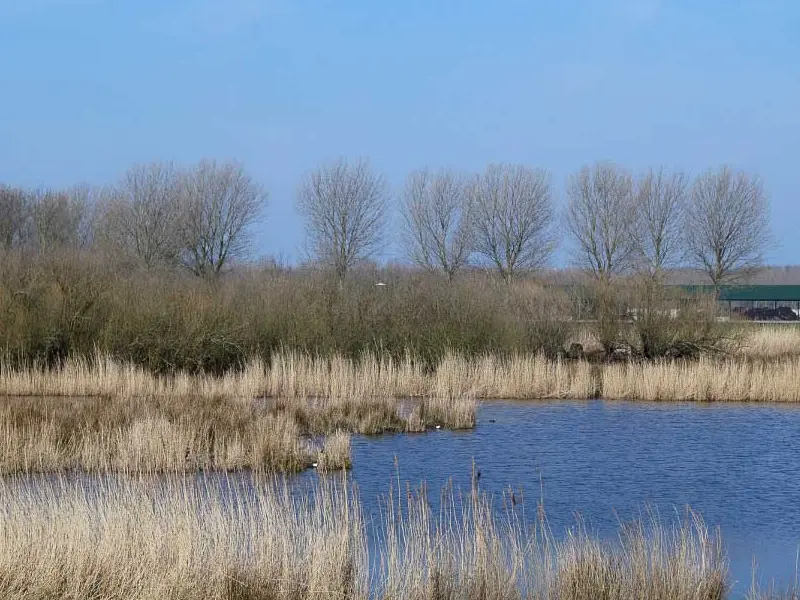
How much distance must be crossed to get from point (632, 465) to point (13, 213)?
142 ft

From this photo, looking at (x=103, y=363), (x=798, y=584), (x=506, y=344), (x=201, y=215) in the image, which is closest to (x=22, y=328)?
(x=103, y=363)

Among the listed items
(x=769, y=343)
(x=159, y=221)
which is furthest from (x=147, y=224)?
(x=769, y=343)

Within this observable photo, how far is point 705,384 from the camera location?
856 inches

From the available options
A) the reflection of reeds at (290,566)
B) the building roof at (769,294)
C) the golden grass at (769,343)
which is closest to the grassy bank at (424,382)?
the golden grass at (769,343)

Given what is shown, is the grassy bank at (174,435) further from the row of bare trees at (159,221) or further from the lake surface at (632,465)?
the row of bare trees at (159,221)

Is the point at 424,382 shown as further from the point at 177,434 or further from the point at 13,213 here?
the point at 13,213

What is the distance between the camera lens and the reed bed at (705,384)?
21516mm

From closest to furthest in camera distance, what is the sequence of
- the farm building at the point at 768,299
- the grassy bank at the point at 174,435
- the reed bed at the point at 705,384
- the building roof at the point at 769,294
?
the grassy bank at the point at 174,435
the reed bed at the point at 705,384
the farm building at the point at 768,299
the building roof at the point at 769,294

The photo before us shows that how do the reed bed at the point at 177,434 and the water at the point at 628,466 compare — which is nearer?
the water at the point at 628,466

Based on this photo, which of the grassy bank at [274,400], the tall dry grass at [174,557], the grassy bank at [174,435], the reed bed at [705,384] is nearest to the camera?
the tall dry grass at [174,557]

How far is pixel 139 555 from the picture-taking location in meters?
7.49

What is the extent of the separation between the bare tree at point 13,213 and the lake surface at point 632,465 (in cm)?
3491

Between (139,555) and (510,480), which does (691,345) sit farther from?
(139,555)

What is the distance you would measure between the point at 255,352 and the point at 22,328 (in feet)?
17.9
